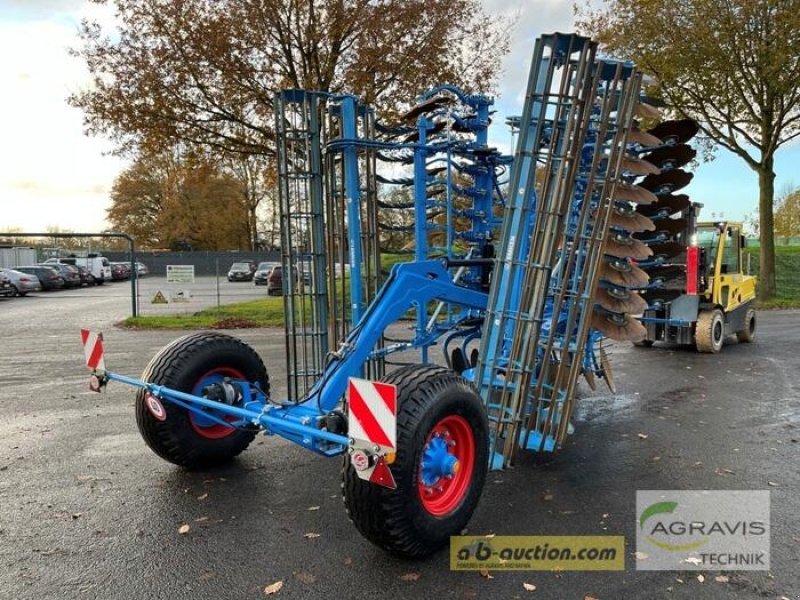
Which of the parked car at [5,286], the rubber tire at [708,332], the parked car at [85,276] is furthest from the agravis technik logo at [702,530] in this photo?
the parked car at [85,276]

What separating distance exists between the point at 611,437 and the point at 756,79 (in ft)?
54.2

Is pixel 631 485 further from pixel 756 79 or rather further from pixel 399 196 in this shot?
pixel 756 79

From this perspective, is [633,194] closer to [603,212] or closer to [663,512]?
[603,212]

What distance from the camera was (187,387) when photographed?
4648 mm

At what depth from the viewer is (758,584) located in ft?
11.1

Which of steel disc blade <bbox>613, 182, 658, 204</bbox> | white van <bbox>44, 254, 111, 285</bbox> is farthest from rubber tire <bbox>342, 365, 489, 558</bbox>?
white van <bbox>44, 254, 111, 285</bbox>

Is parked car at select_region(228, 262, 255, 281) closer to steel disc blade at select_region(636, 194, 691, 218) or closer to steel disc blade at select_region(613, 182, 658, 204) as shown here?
steel disc blade at select_region(636, 194, 691, 218)

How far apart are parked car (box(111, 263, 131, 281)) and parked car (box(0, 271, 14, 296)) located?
16.0 metres

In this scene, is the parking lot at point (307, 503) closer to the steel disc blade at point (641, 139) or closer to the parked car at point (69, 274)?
the steel disc blade at point (641, 139)

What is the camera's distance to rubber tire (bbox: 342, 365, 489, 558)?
3.36m

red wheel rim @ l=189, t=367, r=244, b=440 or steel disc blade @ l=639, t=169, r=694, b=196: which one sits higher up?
steel disc blade @ l=639, t=169, r=694, b=196

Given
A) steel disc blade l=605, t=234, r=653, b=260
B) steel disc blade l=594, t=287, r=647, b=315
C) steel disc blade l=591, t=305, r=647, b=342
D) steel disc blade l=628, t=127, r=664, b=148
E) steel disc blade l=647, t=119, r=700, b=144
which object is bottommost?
steel disc blade l=591, t=305, r=647, b=342

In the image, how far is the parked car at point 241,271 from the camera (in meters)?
37.1

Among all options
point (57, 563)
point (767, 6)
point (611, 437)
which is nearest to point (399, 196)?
point (611, 437)
